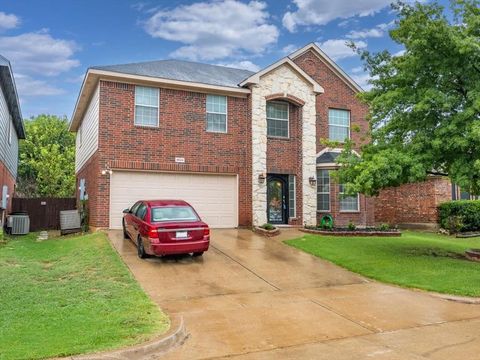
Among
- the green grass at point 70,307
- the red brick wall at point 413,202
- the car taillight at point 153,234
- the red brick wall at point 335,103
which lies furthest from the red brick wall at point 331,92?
the green grass at point 70,307

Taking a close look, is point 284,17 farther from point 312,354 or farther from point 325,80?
point 312,354

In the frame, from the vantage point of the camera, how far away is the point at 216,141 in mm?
17562

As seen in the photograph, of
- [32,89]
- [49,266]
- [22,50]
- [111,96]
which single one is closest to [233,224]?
[111,96]

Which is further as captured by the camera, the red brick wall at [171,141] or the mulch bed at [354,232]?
the mulch bed at [354,232]

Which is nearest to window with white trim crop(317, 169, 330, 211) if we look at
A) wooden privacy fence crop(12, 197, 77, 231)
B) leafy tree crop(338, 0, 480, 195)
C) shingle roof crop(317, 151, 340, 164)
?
shingle roof crop(317, 151, 340, 164)

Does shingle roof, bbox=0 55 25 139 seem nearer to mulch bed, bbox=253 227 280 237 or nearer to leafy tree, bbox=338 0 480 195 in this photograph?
mulch bed, bbox=253 227 280 237

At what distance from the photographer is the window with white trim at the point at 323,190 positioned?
19406mm

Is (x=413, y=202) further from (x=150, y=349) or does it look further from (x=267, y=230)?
(x=150, y=349)

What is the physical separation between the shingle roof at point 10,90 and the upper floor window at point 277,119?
10369 mm

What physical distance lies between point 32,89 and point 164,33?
25.6 m

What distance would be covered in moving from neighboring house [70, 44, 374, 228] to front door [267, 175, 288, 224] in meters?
0.05

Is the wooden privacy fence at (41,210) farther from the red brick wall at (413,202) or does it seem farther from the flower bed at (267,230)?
the red brick wall at (413,202)

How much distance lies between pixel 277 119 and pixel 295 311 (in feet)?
40.8

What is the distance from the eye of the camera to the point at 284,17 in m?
19.5
